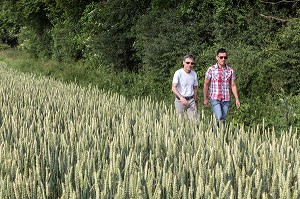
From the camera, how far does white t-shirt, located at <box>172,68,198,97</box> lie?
6888mm

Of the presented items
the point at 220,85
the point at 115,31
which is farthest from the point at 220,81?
the point at 115,31

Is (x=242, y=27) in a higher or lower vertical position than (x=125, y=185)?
higher

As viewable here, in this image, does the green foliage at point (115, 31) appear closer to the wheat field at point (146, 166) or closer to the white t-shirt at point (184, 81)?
the white t-shirt at point (184, 81)

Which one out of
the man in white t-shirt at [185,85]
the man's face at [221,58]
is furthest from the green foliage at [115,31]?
the man's face at [221,58]

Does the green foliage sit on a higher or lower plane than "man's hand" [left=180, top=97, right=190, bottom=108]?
higher

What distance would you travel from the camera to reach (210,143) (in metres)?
4.25

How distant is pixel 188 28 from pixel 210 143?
339 inches

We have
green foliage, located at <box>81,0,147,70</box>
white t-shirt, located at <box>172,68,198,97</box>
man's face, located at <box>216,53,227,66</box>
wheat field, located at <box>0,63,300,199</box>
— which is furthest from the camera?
green foliage, located at <box>81,0,147,70</box>

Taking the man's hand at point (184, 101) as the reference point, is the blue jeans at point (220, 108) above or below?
below

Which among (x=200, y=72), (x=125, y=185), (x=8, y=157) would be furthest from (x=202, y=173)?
(x=200, y=72)

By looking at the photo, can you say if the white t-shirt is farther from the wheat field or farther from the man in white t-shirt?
the wheat field

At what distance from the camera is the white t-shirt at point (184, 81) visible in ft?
22.6

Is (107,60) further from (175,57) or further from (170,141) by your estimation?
(170,141)

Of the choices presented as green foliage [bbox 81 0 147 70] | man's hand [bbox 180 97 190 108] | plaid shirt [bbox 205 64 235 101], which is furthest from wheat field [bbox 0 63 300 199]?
green foliage [bbox 81 0 147 70]
